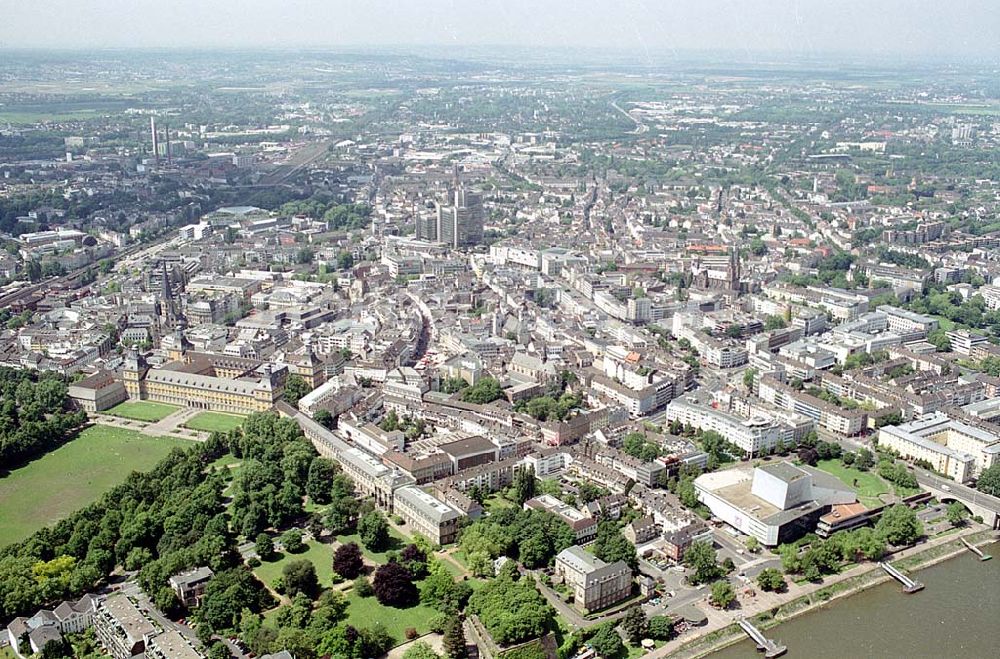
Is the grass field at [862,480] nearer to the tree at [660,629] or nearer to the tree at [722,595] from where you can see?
the tree at [722,595]

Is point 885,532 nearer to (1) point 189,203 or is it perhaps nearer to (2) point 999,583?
(2) point 999,583

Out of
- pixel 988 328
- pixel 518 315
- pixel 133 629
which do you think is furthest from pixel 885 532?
pixel 988 328

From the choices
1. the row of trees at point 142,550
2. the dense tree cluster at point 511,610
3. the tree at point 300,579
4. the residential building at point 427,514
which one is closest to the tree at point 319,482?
the residential building at point 427,514

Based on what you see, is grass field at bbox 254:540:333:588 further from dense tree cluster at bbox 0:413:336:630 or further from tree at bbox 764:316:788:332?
tree at bbox 764:316:788:332

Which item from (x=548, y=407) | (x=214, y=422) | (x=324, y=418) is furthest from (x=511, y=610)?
(x=214, y=422)


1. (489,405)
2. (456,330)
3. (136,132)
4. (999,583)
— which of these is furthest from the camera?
(136,132)
